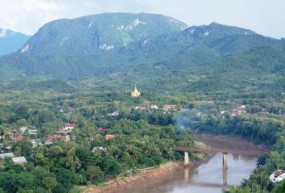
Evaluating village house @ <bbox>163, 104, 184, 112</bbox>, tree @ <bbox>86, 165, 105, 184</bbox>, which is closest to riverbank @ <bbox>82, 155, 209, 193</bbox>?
tree @ <bbox>86, 165, 105, 184</bbox>

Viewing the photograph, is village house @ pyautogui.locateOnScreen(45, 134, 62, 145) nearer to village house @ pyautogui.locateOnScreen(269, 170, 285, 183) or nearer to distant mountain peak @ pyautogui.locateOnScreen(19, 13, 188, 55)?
village house @ pyautogui.locateOnScreen(269, 170, 285, 183)

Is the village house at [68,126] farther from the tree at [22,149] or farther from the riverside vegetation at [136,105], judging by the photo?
the tree at [22,149]

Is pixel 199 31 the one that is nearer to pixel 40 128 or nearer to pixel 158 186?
pixel 40 128

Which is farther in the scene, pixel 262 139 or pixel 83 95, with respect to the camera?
pixel 83 95

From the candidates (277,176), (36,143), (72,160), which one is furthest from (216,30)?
(277,176)

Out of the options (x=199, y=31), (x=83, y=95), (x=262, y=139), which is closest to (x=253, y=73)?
(x=83, y=95)

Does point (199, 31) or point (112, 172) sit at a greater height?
point (199, 31)
